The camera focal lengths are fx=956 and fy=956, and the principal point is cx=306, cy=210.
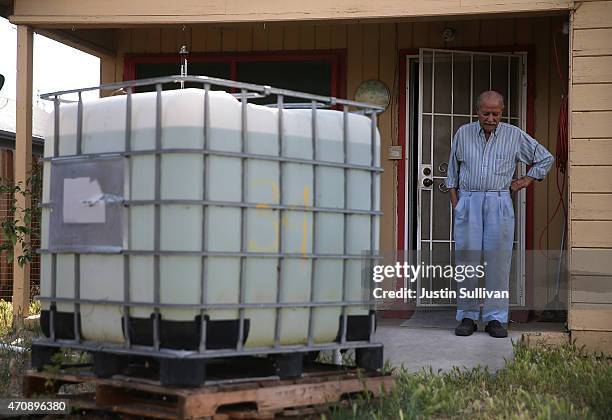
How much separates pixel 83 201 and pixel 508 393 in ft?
8.43

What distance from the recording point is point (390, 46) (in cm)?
920

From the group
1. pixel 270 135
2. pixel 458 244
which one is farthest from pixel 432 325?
pixel 270 135

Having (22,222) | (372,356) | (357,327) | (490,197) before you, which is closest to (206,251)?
(357,327)

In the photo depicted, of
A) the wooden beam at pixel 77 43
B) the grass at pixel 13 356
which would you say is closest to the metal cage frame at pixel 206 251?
the grass at pixel 13 356

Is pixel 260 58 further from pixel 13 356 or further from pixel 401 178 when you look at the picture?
pixel 13 356

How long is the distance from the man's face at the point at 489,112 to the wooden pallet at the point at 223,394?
2.79 metres

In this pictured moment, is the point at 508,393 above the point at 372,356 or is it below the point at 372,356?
below

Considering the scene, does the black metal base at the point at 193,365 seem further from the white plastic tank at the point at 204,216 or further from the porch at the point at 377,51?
the porch at the point at 377,51

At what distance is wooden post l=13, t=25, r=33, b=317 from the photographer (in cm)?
811

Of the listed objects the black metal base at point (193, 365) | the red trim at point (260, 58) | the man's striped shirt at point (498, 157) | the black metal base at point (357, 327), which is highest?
the red trim at point (260, 58)

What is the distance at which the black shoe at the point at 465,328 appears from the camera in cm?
699

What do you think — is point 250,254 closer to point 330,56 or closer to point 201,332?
point 201,332

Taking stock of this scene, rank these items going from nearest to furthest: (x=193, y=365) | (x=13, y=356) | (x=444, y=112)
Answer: (x=193, y=365), (x=13, y=356), (x=444, y=112)

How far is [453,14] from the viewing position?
23.8ft
